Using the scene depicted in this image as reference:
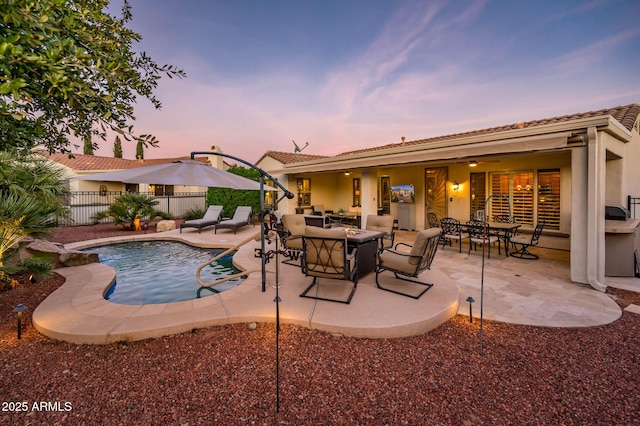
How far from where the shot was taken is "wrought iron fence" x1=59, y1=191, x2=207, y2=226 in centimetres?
1439

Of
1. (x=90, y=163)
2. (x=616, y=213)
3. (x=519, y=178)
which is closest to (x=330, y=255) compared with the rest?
(x=616, y=213)

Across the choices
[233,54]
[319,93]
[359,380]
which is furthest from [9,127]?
[319,93]

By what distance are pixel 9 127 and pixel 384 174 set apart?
13.2 meters

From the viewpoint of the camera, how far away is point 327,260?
4465 millimetres

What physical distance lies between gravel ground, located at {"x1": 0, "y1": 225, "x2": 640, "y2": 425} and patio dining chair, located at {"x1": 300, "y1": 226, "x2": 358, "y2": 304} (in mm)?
1057

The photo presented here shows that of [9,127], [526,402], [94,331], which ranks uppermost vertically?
[9,127]

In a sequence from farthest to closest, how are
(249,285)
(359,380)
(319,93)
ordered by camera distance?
(319,93)
(249,285)
(359,380)

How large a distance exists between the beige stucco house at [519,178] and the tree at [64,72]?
424 centimetres

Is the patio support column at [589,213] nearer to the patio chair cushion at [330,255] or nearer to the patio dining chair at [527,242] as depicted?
the patio dining chair at [527,242]

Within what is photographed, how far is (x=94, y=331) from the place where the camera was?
10.9 ft

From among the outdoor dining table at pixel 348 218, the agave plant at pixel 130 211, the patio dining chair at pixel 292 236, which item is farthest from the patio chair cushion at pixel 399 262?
the agave plant at pixel 130 211

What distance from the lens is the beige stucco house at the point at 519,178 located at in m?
5.35

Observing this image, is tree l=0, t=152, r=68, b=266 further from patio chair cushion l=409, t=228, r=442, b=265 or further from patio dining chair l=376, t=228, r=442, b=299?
patio chair cushion l=409, t=228, r=442, b=265

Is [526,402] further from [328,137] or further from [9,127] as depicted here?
[328,137]
